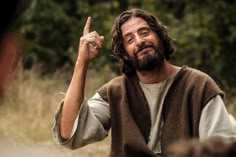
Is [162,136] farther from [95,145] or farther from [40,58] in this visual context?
[40,58]

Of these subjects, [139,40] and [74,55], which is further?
[74,55]

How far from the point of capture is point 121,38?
426 cm

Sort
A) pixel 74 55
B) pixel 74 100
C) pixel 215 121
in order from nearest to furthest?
pixel 215 121 < pixel 74 100 < pixel 74 55

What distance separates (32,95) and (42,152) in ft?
10.8

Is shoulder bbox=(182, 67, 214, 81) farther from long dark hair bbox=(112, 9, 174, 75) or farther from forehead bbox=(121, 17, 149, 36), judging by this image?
forehead bbox=(121, 17, 149, 36)

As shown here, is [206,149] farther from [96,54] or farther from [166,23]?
[166,23]

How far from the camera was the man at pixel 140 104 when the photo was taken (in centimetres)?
393

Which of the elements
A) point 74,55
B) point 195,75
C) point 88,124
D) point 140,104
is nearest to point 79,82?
point 88,124

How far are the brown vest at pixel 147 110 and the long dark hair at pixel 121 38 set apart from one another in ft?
0.25

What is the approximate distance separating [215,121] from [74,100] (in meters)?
0.72

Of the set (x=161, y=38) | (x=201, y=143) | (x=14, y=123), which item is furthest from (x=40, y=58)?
(x=201, y=143)

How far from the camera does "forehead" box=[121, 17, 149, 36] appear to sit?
420cm

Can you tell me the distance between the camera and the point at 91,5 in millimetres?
17172

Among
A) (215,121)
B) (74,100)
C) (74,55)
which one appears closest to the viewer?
(215,121)
